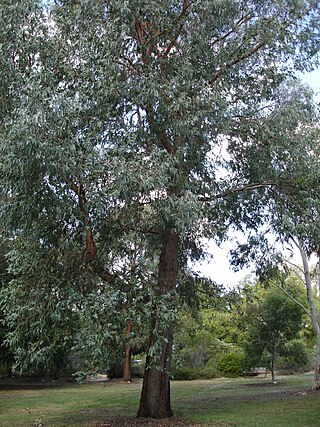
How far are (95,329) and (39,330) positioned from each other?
124 centimetres

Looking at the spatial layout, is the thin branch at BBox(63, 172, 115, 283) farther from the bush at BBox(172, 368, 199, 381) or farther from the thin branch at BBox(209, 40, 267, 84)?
the bush at BBox(172, 368, 199, 381)

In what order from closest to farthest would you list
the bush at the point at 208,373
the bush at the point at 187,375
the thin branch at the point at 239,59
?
the thin branch at the point at 239,59 < the bush at the point at 187,375 < the bush at the point at 208,373

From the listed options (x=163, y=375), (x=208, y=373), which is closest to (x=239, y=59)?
(x=163, y=375)

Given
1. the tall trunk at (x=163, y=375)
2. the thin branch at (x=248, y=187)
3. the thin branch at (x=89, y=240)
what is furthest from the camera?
the thin branch at (x=248, y=187)

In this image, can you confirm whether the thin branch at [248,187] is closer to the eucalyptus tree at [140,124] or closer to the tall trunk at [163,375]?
the eucalyptus tree at [140,124]

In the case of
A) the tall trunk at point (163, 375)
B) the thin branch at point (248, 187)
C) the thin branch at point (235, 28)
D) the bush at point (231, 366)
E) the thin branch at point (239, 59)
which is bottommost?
the bush at point (231, 366)

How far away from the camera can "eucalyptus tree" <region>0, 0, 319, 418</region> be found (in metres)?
7.38

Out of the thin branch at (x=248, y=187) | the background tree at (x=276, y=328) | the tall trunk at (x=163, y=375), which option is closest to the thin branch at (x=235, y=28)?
the thin branch at (x=248, y=187)

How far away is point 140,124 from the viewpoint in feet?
29.4

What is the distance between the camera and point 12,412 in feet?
42.4

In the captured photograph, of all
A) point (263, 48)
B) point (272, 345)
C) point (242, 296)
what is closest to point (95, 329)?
point (242, 296)

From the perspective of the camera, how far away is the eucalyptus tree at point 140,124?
7.38 m

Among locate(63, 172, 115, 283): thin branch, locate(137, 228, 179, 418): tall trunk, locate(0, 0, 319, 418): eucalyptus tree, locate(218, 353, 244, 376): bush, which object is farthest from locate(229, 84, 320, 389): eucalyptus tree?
locate(218, 353, 244, 376): bush

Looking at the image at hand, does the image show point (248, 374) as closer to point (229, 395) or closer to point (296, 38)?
point (229, 395)
